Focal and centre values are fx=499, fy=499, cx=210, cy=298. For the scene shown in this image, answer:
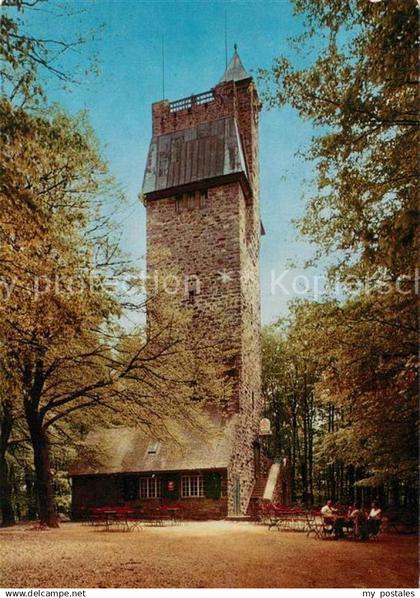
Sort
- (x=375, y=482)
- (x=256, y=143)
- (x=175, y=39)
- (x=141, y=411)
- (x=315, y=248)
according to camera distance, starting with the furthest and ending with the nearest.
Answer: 1. (x=256, y=143)
2. (x=375, y=482)
3. (x=141, y=411)
4. (x=315, y=248)
5. (x=175, y=39)

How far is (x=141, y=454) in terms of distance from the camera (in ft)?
56.5

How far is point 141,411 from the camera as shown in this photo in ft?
38.2

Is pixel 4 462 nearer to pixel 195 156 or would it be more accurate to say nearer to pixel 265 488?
pixel 265 488

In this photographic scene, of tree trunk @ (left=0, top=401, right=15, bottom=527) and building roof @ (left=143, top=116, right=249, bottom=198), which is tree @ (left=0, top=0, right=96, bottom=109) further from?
building roof @ (left=143, top=116, right=249, bottom=198)

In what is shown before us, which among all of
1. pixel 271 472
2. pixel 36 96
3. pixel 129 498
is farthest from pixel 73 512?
pixel 36 96

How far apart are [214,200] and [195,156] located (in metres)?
1.87

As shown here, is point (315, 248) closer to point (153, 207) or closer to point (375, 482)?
point (375, 482)

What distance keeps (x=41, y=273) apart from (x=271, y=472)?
15566 millimetres

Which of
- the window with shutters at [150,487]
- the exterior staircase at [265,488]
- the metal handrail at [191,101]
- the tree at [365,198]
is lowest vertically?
the exterior staircase at [265,488]

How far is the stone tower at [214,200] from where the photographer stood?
19.2m

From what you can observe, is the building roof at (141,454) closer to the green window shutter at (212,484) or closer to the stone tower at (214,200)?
the green window shutter at (212,484)

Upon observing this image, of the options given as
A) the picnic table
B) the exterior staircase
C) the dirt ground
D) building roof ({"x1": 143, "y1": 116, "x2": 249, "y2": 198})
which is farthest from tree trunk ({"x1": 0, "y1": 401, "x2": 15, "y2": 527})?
building roof ({"x1": 143, "y1": 116, "x2": 249, "y2": 198})

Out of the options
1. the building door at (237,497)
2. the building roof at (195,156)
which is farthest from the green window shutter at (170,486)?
the building roof at (195,156)

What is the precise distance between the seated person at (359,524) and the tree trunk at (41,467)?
285 inches
